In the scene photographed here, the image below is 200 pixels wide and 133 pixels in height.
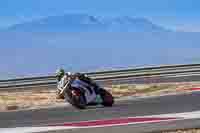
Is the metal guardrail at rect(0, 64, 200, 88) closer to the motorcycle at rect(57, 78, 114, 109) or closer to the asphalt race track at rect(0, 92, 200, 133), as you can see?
the motorcycle at rect(57, 78, 114, 109)

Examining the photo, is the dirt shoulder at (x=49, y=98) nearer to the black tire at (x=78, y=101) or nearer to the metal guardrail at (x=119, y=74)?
the black tire at (x=78, y=101)

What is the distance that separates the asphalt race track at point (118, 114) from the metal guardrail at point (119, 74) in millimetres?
15248

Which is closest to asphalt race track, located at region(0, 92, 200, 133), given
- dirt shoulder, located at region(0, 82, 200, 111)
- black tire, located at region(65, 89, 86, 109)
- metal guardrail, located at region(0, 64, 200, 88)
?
black tire, located at region(65, 89, 86, 109)

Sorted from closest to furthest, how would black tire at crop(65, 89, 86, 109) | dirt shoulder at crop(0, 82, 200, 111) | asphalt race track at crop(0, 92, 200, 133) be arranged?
asphalt race track at crop(0, 92, 200, 133) < black tire at crop(65, 89, 86, 109) < dirt shoulder at crop(0, 82, 200, 111)

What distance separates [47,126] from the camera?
15.9 metres

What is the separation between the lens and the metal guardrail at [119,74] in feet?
120

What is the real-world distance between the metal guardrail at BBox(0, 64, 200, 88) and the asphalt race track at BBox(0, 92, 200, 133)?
50.0 ft

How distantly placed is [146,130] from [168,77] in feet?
81.6

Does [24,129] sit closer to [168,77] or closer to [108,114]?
[108,114]

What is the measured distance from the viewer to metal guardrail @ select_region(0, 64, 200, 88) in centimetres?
3662

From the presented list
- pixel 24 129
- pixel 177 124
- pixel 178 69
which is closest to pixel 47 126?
pixel 24 129

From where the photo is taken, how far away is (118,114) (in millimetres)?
18062

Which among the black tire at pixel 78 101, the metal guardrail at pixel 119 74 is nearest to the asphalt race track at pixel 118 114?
the black tire at pixel 78 101

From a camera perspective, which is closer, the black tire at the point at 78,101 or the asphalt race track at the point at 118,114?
the asphalt race track at the point at 118,114
